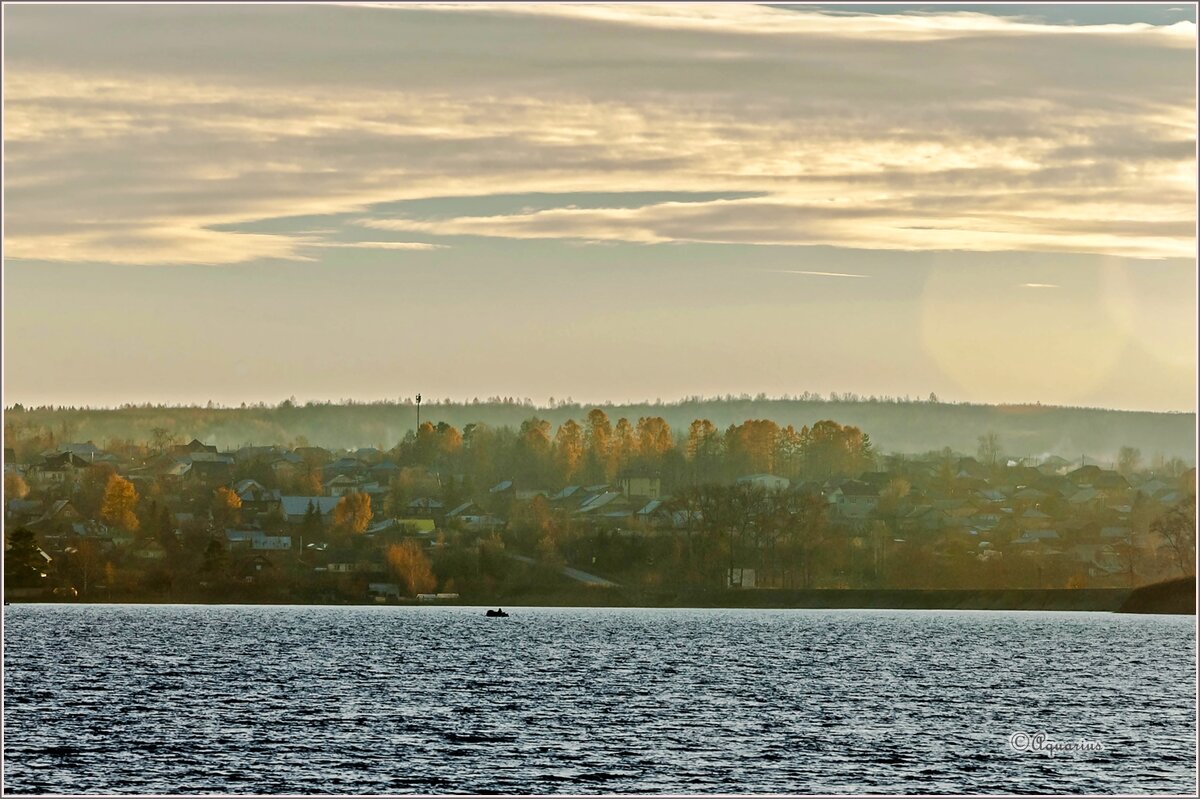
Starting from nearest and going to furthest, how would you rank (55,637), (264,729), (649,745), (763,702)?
(649,745) < (264,729) < (763,702) < (55,637)

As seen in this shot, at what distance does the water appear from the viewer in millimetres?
67688

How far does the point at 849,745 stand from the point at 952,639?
112 meters

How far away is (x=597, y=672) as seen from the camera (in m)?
124

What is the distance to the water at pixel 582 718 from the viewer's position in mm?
67688

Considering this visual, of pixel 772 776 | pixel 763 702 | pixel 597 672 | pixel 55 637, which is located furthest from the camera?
pixel 55 637

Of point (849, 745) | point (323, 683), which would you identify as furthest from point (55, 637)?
point (849, 745)

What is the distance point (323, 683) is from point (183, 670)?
1705 centimetres

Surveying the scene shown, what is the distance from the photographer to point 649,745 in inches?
3051

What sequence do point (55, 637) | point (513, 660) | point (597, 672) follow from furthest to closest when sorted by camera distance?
point (55, 637) < point (513, 660) < point (597, 672)

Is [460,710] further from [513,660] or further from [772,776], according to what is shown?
[513,660]

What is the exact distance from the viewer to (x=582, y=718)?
8900 centimetres

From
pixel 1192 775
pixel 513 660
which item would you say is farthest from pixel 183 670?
pixel 1192 775

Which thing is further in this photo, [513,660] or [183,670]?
[513,660]

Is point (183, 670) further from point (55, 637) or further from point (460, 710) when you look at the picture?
Result: point (55, 637)
